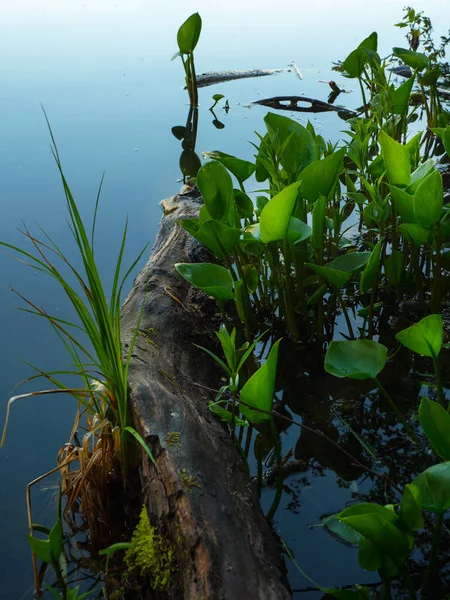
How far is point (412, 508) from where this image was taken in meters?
0.72

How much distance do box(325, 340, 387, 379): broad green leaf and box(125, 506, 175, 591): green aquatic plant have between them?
37 cm

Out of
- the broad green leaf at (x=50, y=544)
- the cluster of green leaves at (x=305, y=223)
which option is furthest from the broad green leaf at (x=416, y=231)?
the broad green leaf at (x=50, y=544)

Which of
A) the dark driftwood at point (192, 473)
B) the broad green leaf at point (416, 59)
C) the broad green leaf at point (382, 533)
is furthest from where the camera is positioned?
the broad green leaf at point (416, 59)

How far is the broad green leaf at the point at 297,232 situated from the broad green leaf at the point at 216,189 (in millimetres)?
125

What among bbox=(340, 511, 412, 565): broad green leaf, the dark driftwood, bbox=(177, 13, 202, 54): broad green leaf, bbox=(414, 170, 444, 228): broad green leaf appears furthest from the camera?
bbox=(177, 13, 202, 54): broad green leaf

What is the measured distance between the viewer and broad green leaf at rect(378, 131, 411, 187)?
1213 mm

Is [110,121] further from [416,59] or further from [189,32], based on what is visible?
[416,59]

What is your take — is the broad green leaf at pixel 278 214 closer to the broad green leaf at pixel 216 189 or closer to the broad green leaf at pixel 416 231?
the broad green leaf at pixel 216 189

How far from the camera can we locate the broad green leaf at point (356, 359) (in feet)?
3.36

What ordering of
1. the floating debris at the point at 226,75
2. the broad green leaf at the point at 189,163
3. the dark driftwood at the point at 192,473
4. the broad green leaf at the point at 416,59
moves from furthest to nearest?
the floating debris at the point at 226,75, the broad green leaf at the point at 189,163, the broad green leaf at the point at 416,59, the dark driftwood at the point at 192,473

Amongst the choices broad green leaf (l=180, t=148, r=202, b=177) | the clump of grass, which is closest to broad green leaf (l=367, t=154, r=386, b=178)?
the clump of grass

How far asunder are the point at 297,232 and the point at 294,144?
0.83 ft

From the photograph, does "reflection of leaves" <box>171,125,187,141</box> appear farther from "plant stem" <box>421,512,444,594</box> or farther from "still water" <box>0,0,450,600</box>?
"plant stem" <box>421,512,444,594</box>

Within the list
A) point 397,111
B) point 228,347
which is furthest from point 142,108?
point 228,347
